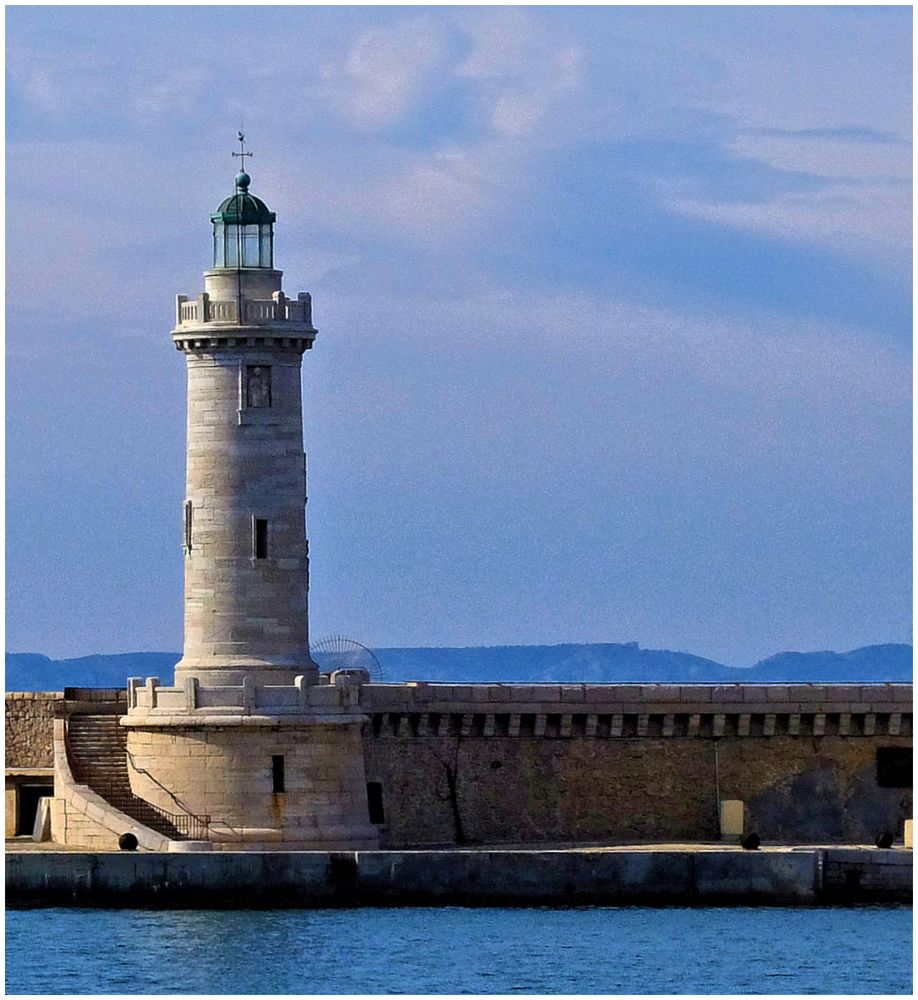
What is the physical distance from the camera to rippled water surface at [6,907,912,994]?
42156mm

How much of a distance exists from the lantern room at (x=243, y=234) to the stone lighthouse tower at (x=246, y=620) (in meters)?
0.91

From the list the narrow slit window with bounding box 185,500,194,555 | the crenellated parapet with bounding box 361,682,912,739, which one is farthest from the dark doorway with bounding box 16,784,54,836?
the crenellated parapet with bounding box 361,682,912,739

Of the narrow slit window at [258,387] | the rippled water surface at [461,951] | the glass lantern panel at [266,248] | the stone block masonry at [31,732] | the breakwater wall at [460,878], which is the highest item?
the glass lantern panel at [266,248]

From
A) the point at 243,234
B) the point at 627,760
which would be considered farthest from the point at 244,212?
the point at 627,760

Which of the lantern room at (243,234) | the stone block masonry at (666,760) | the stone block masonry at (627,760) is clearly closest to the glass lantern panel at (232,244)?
the lantern room at (243,234)

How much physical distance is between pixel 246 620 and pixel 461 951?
249 inches

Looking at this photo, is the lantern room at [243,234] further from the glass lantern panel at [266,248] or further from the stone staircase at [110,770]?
the stone staircase at [110,770]

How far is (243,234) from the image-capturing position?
1971 inches

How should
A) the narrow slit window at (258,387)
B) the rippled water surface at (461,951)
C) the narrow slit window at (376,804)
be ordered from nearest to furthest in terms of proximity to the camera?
the rippled water surface at (461,951)
the narrow slit window at (258,387)
the narrow slit window at (376,804)

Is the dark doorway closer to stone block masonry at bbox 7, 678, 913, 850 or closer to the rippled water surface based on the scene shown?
stone block masonry at bbox 7, 678, 913, 850

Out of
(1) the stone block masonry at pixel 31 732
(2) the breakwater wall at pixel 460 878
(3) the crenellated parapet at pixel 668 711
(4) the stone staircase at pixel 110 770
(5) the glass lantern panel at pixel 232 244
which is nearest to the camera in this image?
(2) the breakwater wall at pixel 460 878

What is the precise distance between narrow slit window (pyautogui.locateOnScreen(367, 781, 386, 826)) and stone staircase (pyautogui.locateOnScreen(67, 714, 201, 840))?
11.3ft

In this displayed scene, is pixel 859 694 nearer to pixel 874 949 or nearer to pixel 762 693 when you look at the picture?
pixel 762 693

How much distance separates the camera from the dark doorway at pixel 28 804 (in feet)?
169
